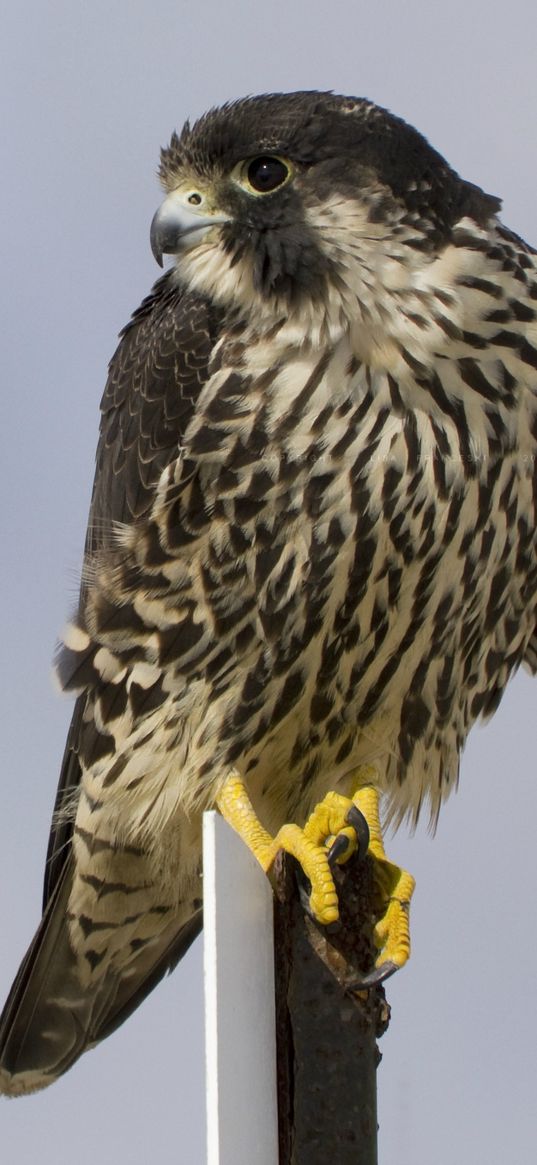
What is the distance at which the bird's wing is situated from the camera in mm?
4078

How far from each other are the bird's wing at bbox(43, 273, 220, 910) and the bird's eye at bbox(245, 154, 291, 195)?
312 mm

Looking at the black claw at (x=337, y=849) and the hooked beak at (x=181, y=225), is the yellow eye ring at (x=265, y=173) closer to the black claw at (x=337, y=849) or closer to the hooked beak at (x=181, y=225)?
the hooked beak at (x=181, y=225)

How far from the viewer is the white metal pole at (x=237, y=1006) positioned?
253 cm

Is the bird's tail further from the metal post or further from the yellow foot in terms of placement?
the metal post

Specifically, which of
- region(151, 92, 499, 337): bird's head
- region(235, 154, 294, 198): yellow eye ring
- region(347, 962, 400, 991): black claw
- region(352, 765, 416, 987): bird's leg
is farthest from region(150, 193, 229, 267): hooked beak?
region(347, 962, 400, 991): black claw

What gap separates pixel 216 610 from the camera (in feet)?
13.0

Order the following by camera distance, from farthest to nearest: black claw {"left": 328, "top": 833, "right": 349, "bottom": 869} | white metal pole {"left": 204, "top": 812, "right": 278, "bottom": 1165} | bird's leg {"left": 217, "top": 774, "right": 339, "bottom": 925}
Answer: black claw {"left": 328, "top": 833, "right": 349, "bottom": 869}
bird's leg {"left": 217, "top": 774, "right": 339, "bottom": 925}
white metal pole {"left": 204, "top": 812, "right": 278, "bottom": 1165}

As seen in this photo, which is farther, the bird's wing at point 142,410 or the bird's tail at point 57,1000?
the bird's tail at point 57,1000

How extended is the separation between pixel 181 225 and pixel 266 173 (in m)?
0.25

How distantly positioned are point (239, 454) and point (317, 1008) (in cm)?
138

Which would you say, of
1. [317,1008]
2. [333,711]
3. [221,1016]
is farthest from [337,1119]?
[333,711]

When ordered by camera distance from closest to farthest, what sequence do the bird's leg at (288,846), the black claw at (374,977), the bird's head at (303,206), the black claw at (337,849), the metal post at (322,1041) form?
1. the metal post at (322,1041)
2. the black claw at (374,977)
3. the bird's leg at (288,846)
4. the black claw at (337,849)
5. the bird's head at (303,206)

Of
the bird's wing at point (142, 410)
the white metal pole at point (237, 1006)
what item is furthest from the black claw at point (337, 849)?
the bird's wing at point (142, 410)

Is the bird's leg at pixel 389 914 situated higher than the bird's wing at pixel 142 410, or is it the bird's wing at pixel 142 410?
the bird's wing at pixel 142 410
